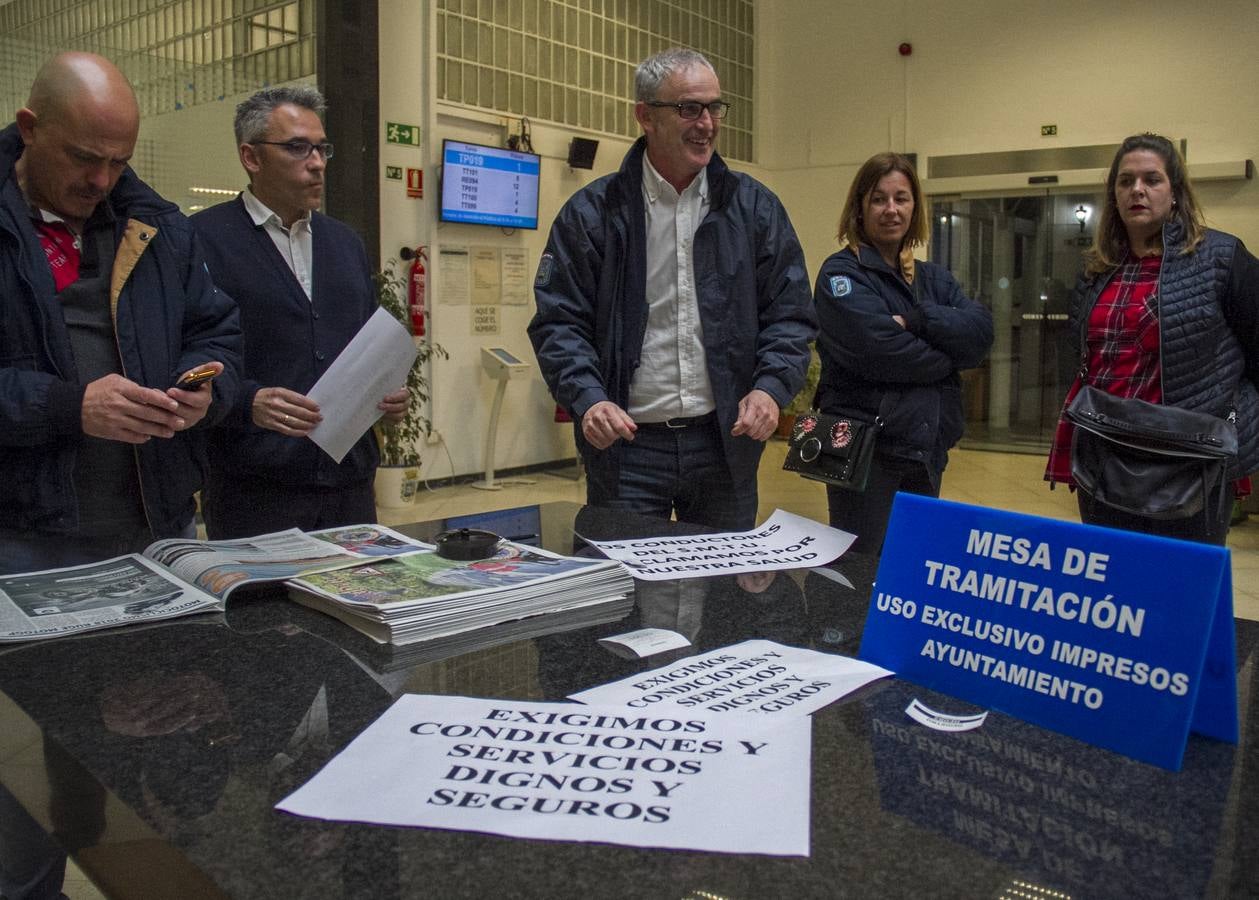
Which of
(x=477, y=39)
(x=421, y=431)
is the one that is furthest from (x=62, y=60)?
(x=477, y=39)

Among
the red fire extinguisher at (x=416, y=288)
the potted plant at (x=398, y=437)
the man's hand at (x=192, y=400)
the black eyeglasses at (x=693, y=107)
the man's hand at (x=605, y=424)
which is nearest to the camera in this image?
the man's hand at (x=192, y=400)

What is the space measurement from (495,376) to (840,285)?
444 centimetres

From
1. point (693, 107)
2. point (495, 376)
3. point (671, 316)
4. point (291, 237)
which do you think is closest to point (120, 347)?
point (291, 237)

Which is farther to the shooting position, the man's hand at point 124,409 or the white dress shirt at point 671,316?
the white dress shirt at point 671,316

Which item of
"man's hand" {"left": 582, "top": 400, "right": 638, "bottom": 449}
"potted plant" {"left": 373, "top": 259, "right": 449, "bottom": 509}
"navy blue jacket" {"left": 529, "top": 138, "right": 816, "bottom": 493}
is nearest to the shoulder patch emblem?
"navy blue jacket" {"left": 529, "top": 138, "right": 816, "bottom": 493}

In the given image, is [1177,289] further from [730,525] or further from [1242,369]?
[730,525]

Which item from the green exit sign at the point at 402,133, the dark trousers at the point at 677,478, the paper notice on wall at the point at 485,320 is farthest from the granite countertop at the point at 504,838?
the paper notice on wall at the point at 485,320

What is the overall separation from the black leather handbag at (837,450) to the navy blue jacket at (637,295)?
1.26ft

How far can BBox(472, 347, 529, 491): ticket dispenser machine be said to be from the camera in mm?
6676

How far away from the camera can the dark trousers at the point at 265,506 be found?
2.11 m

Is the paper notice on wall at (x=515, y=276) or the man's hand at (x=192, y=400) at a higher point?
the paper notice on wall at (x=515, y=276)

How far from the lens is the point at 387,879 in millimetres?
602

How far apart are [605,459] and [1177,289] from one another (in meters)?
1.35

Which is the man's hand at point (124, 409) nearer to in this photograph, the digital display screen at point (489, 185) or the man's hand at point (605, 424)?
the man's hand at point (605, 424)
